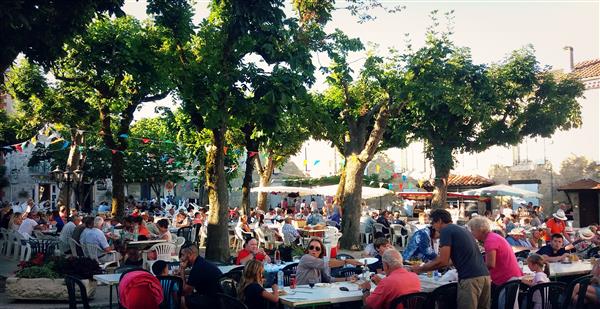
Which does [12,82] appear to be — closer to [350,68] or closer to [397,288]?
[350,68]

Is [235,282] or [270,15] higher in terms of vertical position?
[270,15]

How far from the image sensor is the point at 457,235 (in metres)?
6.70

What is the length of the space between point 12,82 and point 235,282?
1720cm

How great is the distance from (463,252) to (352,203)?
1241 centimetres

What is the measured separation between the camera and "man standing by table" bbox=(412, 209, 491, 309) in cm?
660

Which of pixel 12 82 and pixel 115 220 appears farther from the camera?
pixel 12 82

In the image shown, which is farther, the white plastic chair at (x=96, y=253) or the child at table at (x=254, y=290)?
the white plastic chair at (x=96, y=253)

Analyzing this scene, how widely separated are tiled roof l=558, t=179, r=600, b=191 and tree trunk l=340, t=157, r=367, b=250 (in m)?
14.7

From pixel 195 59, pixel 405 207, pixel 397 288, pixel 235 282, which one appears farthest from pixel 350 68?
pixel 405 207

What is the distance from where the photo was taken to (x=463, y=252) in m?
6.64

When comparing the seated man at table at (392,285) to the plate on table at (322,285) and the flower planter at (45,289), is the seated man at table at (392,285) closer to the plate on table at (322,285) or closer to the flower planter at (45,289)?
the plate on table at (322,285)

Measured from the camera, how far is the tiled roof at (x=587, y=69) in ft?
98.9

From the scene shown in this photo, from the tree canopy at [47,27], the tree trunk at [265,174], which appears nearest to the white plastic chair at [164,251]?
the tree canopy at [47,27]

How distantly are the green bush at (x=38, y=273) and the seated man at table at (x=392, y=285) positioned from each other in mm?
6240
